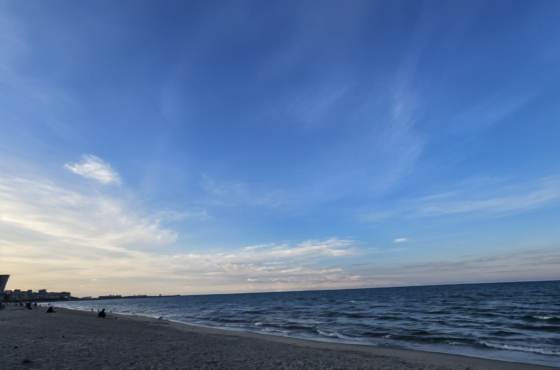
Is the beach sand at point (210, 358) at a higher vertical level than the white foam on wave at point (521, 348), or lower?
higher

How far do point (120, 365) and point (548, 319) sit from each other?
141 ft

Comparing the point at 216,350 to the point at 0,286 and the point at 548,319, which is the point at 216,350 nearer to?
the point at 548,319

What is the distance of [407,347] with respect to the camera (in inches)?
875

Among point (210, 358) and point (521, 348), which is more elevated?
point (210, 358)

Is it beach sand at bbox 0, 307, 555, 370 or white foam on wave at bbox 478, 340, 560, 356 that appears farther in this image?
white foam on wave at bbox 478, 340, 560, 356

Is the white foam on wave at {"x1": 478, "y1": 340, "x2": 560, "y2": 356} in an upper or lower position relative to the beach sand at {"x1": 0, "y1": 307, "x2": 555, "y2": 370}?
lower

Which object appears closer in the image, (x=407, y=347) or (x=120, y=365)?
(x=120, y=365)

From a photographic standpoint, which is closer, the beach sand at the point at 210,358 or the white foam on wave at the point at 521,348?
the beach sand at the point at 210,358

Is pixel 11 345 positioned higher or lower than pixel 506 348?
higher

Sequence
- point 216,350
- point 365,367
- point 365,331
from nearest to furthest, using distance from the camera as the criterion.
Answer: point 365,367, point 216,350, point 365,331

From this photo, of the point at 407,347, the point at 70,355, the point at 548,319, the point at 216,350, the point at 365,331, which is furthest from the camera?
the point at 548,319

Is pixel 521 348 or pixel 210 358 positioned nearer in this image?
pixel 210 358

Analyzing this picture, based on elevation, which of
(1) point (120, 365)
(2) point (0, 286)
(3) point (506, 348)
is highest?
(2) point (0, 286)

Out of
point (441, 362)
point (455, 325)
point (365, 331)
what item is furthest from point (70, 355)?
point (455, 325)
